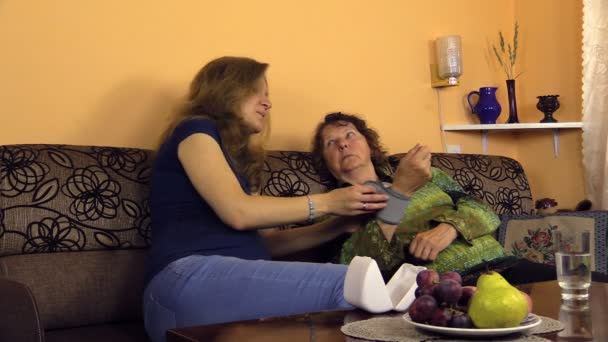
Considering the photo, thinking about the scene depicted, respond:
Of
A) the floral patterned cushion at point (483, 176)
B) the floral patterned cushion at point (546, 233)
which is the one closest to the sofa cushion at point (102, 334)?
the floral patterned cushion at point (483, 176)

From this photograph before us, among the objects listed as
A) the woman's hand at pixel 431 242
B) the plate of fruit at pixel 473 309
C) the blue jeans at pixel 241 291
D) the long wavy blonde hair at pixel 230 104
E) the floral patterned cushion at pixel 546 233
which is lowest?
the floral patterned cushion at pixel 546 233

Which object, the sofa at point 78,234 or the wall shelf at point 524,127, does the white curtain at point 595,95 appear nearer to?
the wall shelf at point 524,127

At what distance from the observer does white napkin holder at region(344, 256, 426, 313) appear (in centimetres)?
143

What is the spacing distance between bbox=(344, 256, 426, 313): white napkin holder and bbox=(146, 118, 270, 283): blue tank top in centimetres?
54

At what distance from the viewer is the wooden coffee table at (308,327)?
1.26 metres

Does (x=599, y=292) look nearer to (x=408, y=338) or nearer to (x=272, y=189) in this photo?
(x=408, y=338)

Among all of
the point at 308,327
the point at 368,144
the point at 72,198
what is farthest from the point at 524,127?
the point at 308,327

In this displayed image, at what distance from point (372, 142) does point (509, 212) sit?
2.17 feet

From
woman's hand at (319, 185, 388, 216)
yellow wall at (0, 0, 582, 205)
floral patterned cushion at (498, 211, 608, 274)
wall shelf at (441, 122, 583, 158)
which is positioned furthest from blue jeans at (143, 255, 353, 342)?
wall shelf at (441, 122, 583, 158)

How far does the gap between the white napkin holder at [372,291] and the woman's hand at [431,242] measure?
0.77 metres

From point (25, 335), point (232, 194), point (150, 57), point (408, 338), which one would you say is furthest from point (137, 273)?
point (408, 338)

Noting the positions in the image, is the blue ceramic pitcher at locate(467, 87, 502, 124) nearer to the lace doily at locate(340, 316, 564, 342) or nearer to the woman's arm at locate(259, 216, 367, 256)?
the woman's arm at locate(259, 216, 367, 256)

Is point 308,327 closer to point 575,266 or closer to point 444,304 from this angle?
point 444,304

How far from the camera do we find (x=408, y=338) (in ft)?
3.92
